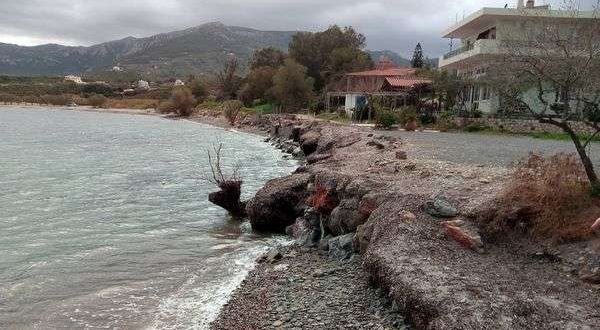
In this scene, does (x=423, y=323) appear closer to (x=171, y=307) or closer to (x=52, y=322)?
(x=171, y=307)

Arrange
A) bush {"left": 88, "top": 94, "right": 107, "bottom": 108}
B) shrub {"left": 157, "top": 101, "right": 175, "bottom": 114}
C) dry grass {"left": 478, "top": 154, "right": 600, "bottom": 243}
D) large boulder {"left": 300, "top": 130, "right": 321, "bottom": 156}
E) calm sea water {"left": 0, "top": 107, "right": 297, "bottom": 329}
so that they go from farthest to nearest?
bush {"left": 88, "top": 94, "right": 107, "bottom": 108}, shrub {"left": 157, "top": 101, "right": 175, "bottom": 114}, large boulder {"left": 300, "top": 130, "right": 321, "bottom": 156}, calm sea water {"left": 0, "top": 107, "right": 297, "bottom": 329}, dry grass {"left": 478, "top": 154, "right": 600, "bottom": 243}

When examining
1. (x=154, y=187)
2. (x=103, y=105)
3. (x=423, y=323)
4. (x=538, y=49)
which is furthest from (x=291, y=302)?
(x=103, y=105)

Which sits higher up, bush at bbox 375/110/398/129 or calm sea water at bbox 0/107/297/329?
bush at bbox 375/110/398/129

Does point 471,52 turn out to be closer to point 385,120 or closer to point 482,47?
point 482,47

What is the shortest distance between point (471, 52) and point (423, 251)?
151 ft

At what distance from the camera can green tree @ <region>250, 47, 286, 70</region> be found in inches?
4119

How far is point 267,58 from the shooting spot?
4158 inches

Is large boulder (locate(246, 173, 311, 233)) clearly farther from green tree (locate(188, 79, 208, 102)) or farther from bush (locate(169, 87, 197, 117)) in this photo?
green tree (locate(188, 79, 208, 102))

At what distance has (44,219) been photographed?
1917 centimetres

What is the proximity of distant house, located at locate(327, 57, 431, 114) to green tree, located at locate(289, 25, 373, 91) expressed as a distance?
10.4m

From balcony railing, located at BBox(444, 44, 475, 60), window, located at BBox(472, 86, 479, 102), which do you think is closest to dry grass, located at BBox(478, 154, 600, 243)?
balcony railing, located at BBox(444, 44, 475, 60)

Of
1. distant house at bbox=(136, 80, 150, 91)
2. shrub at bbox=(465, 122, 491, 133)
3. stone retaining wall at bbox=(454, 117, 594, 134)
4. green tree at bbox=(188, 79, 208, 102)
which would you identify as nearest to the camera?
stone retaining wall at bbox=(454, 117, 594, 134)

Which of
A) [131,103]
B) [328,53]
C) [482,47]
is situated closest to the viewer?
[482,47]

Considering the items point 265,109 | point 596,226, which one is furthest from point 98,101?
point 596,226
